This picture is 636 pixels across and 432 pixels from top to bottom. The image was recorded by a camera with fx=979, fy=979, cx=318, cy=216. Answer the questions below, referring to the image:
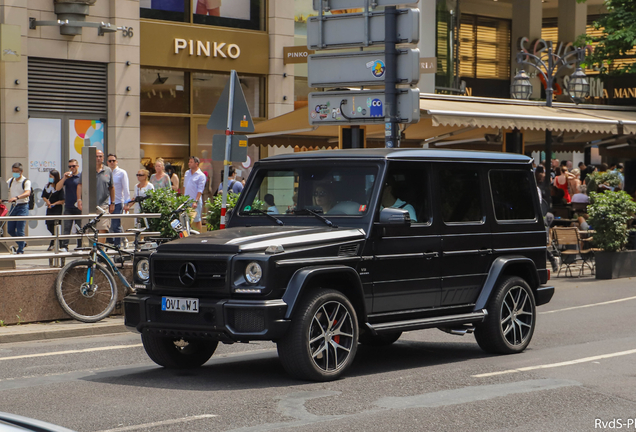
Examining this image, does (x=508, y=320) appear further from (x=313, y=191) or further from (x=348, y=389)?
→ (x=348, y=389)

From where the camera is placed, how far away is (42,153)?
22453 mm

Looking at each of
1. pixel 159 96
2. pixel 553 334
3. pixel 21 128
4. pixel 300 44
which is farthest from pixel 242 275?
pixel 300 44

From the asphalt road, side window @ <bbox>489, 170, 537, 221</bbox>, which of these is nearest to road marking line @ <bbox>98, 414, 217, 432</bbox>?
the asphalt road

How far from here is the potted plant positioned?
18062 mm

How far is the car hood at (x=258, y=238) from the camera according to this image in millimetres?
7473

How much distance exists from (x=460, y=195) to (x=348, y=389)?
8.22 feet

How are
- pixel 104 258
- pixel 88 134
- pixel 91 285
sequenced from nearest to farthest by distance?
pixel 91 285
pixel 104 258
pixel 88 134

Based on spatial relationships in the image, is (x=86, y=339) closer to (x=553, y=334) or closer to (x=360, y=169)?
(x=360, y=169)

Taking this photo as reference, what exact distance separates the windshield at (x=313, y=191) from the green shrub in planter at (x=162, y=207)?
3.89 m

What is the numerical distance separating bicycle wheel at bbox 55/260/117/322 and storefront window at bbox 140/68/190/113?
518 inches

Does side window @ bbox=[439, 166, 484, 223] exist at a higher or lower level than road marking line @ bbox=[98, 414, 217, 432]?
higher

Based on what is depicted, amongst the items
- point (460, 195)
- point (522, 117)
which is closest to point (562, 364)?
point (460, 195)

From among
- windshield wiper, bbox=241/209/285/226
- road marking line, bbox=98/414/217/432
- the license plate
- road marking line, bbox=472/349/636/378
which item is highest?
windshield wiper, bbox=241/209/285/226

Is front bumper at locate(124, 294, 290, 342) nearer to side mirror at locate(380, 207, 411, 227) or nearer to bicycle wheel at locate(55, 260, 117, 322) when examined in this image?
side mirror at locate(380, 207, 411, 227)
